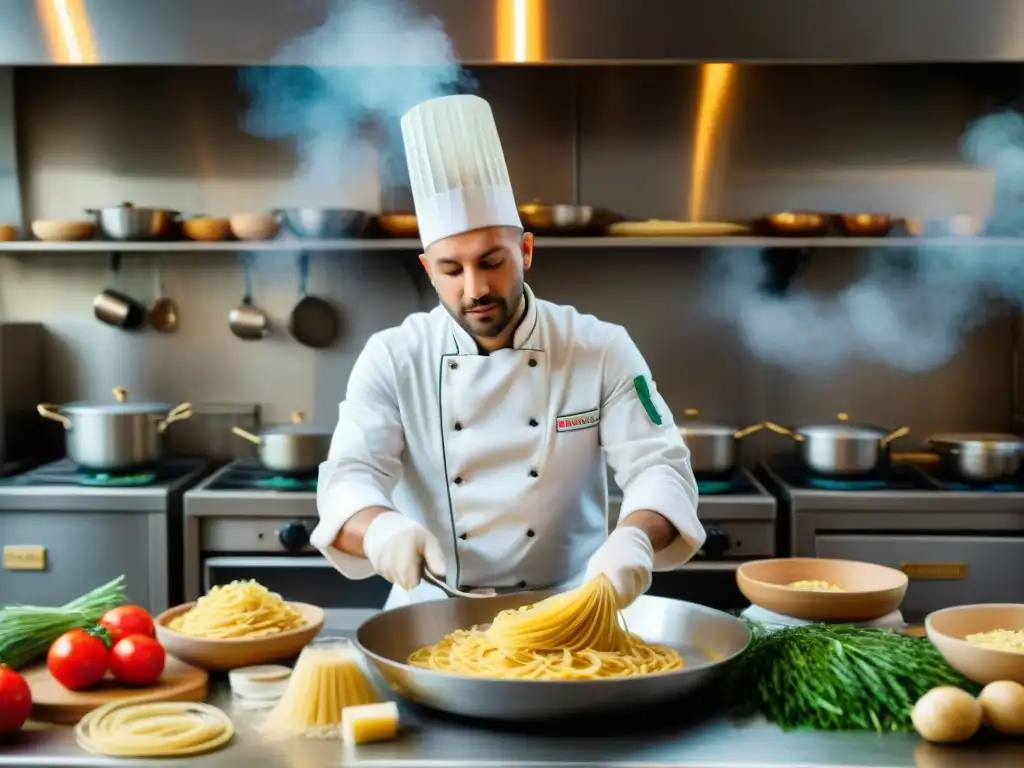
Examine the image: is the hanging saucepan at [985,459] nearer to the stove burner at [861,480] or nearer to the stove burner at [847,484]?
the stove burner at [861,480]

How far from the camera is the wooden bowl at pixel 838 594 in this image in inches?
85.7

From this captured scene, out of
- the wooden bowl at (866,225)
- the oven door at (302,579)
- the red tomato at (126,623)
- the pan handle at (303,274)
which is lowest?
the oven door at (302,579)

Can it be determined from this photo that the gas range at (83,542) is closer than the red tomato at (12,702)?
No

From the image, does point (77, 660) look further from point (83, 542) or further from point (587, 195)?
point (587, 195)

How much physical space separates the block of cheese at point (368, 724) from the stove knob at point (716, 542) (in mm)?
2176

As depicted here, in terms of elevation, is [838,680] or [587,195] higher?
[587,195]

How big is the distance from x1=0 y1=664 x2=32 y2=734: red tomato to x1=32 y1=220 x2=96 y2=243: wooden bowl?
272 cm

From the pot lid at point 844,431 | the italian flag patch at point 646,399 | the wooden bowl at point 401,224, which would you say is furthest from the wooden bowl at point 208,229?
the pot lid at point 844,431

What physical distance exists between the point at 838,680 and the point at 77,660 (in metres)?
1.23

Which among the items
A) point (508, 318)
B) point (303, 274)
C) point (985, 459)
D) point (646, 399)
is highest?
point (303, 274)

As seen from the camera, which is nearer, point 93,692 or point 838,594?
point 93,692

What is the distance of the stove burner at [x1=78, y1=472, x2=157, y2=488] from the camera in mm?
3873

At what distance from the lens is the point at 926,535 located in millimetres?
3789

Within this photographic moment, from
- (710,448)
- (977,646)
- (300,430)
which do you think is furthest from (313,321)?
(977,646)
